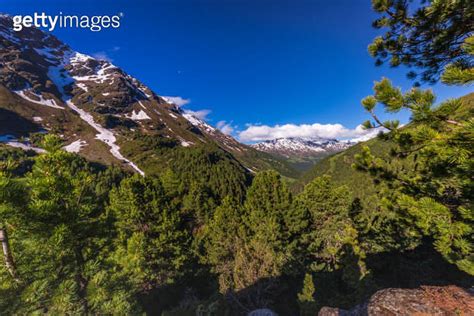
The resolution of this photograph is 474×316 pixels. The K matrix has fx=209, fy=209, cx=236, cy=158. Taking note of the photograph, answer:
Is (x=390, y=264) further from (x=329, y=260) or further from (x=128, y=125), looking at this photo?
(x=128, y=125)

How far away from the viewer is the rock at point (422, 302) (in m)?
7.23

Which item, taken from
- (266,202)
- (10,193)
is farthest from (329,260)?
(10,193)

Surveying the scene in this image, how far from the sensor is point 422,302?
7758 mm

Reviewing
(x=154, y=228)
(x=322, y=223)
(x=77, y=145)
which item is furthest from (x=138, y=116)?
(x=322, y=223)

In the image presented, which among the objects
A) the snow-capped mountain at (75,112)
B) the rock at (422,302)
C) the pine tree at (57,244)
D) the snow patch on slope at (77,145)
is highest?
the snow-capped mountain at (75,112)

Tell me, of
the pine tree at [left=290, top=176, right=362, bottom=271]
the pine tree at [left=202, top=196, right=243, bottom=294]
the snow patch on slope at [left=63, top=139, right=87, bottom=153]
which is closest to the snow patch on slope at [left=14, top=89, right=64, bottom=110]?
the snow patch on slope at [left=63, top=139, right=87, bottom=153]

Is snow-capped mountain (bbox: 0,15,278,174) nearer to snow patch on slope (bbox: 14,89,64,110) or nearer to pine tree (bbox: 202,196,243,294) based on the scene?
snow patch on slope (bbox: 14,89,64,110)

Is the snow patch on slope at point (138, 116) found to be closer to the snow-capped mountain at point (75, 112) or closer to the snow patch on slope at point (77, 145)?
the snow-capped mountain at point (75, 112)

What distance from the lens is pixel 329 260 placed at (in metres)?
20.0

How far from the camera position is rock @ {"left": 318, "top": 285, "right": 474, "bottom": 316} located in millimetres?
7230

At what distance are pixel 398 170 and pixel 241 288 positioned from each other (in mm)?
14637

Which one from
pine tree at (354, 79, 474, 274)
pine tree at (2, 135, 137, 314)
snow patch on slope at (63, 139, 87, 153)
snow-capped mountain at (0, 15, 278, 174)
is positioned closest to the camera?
pine tree at (354, 79, 474, 274)

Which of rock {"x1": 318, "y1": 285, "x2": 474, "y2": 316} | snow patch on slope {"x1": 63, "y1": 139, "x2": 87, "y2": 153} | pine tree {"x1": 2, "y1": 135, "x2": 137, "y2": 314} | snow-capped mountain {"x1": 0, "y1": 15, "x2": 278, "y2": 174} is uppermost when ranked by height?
snow-capped mountain {"x1": 0, "y1": 15, "x2": 278, "y2": 174}

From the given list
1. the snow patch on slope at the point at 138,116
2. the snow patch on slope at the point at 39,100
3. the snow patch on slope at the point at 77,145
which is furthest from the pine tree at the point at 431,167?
the snow patch on slope at the point at 39,100
